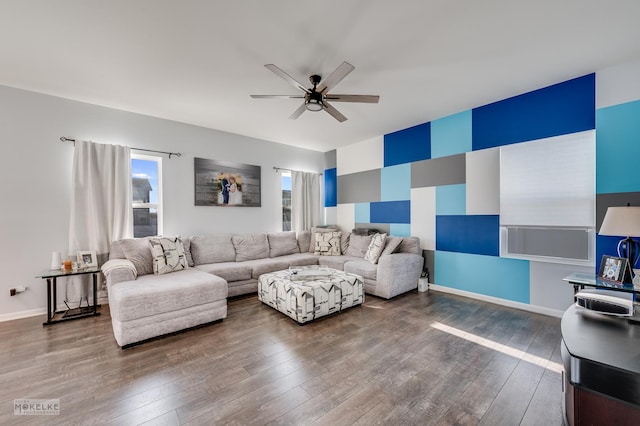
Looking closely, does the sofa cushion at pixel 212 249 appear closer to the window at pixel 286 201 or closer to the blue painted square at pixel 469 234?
the window at pixel 286 201

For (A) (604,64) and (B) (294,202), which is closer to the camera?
(A) (604,64)

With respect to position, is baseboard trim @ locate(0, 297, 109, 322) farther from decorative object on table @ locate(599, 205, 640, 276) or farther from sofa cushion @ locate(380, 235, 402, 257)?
decorative object on table @ locate(599, 205, 640, 276)

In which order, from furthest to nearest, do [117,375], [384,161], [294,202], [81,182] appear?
[294,202] < [384,161] < [81,182] < [117,375]

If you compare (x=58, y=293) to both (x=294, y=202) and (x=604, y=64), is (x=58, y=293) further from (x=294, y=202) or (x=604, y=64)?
(x=604, y=64)

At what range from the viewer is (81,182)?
3.36 meters

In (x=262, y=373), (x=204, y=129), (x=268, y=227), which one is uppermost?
(x=204, y=129)

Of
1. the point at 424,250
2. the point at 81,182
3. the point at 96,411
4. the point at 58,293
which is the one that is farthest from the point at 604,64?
the point at 58,293

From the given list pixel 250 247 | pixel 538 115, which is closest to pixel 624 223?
pixel 538 115

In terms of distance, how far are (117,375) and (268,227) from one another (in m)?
3.45

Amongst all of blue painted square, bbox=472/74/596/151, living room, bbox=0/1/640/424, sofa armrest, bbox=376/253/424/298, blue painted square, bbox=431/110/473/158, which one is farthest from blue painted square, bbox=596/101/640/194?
sofa armrest, bbox=376/253/424/298

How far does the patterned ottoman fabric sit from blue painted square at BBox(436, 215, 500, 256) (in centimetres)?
164

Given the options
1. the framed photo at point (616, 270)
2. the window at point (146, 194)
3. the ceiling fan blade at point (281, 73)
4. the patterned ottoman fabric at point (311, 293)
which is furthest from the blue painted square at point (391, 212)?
the window at point (146, 194)

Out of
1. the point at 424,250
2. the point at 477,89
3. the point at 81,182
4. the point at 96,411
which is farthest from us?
the point at 424,250

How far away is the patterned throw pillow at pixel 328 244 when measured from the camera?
4.94 meters
